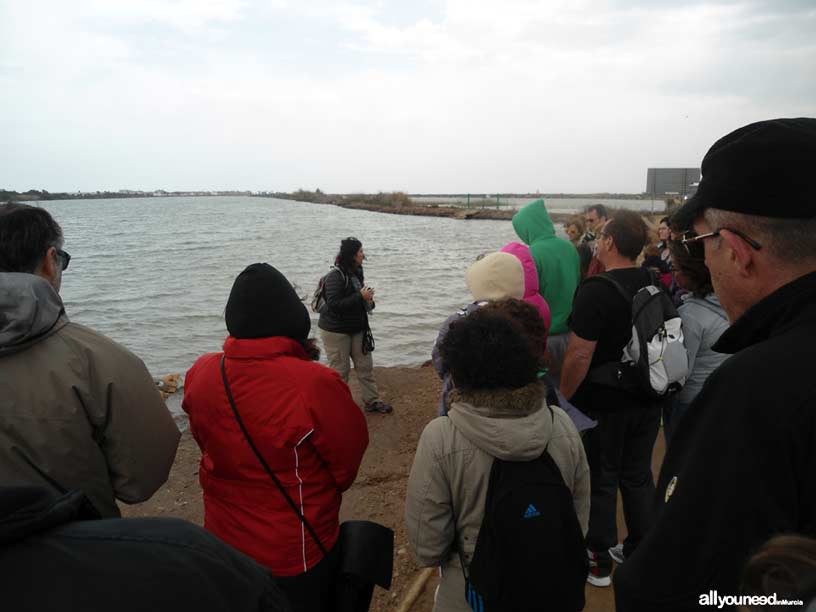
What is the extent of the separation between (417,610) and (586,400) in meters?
1.67

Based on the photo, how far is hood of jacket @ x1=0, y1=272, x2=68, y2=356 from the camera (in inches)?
67.1

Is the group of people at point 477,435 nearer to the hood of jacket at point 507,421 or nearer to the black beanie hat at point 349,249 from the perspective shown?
the hood of jacket at point 507,421

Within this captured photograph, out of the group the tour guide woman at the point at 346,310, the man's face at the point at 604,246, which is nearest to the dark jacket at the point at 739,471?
the man's face at the point at 604,246

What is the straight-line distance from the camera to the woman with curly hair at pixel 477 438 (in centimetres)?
186

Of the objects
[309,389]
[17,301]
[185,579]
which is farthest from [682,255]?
[17,301]

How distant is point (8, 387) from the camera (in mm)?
1726

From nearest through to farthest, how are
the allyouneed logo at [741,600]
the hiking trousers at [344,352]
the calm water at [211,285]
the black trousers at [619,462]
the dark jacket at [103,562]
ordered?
the dark jacket at [103,562], the allyouneed logo at [741,600], the black trousers at [619,462], the hiking trousers at [344,352], the calm water at [211,285]

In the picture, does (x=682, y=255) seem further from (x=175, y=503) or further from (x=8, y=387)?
(x=175, y=503)

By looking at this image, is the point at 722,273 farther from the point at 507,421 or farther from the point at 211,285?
the point at 211,285

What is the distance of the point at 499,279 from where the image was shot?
308 centimetres

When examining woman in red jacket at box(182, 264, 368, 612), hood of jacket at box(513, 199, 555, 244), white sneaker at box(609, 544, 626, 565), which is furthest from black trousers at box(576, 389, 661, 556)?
hood of jacket at box(513, 199, 555, 244)

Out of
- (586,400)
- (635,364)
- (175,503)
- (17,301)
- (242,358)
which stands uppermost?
(17,301)

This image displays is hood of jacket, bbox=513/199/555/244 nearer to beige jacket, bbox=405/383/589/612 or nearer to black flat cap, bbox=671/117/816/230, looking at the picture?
beige jacket, bbox=405/383/589/612

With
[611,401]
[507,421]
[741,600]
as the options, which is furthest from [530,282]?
[741,600]
